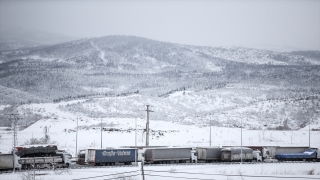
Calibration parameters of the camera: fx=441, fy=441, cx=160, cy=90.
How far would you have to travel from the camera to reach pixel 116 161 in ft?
187

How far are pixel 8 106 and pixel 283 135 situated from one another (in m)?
99.2

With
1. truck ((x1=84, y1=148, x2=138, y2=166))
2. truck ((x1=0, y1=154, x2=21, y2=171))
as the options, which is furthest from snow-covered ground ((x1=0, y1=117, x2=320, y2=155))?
truck ((x1=0, y1=154, x2=21, y2=171))

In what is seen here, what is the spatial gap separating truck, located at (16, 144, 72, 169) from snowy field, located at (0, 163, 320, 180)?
145 inches

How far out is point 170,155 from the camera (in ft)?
196

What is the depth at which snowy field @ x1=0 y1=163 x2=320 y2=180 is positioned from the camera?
43616 mm

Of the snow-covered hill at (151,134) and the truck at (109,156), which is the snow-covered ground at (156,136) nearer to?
the snow-covered hill at (151,134)

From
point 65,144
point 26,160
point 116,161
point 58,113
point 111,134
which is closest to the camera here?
point 26,160

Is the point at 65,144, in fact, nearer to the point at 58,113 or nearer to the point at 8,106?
the point at 58,113

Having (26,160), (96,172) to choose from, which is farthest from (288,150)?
(26,160)

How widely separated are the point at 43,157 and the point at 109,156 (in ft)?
28.0

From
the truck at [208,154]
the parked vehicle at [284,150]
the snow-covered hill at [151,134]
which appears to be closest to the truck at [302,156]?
the parked vehicle at [284,150]

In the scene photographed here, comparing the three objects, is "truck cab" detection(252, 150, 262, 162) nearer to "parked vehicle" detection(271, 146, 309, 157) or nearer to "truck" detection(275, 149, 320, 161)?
"truck" detection(275, 149, 320, 161)

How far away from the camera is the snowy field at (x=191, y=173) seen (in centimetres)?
4362

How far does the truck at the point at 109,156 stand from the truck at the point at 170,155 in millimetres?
1978
